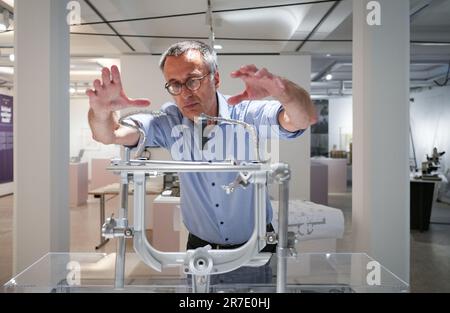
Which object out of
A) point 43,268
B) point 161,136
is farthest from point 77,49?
point 43,268

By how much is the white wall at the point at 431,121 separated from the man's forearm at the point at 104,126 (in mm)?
6737

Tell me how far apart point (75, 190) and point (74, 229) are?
1.56 meters

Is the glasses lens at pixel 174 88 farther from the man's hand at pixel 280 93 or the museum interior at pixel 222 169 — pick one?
the man's hand at pixel 280 93

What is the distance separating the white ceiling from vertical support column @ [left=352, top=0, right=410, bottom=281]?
97 centimetres

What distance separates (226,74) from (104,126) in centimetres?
308

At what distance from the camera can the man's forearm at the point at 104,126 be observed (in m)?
0.89

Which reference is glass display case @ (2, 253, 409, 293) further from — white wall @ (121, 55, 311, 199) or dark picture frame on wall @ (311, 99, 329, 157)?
dark picture frame on wall @ (311, 99, 329, 157)

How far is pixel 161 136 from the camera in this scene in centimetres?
118

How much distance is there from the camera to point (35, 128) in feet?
5.92

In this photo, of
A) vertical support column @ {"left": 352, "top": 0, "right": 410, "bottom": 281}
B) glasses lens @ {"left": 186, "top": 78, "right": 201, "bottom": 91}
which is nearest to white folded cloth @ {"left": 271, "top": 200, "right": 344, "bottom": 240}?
vertical support column @ {"left": 352, "top": 0, "right": 410, "bottom": 281}

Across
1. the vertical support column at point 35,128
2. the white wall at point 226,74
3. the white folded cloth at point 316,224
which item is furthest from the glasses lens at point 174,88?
the white wall at point 226,74

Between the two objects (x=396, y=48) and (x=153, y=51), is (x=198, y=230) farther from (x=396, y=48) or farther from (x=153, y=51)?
(x=153, y=51)

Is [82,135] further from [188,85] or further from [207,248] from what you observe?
[207,248]

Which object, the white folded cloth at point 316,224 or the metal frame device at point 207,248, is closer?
the metal frame device at point 207,248
